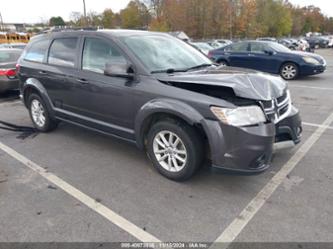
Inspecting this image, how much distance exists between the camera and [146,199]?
3049 millimetres

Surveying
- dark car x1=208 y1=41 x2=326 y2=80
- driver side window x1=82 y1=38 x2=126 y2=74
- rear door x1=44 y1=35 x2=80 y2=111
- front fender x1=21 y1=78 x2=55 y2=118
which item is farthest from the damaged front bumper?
dark car x1=208 y1=41 x2=326 y2=80

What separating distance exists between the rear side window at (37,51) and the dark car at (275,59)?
332 inches

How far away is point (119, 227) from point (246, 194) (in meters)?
1.41

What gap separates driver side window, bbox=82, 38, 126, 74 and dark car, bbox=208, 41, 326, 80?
8.42m

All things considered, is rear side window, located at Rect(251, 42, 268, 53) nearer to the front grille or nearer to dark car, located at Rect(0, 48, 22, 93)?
the front grille

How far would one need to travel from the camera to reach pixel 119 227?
2.61 meters

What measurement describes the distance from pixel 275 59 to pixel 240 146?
29.0 feet

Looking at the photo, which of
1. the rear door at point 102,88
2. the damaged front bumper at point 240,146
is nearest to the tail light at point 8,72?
the rear door at point 102,88

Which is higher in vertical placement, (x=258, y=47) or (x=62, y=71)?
(x=258, y=47)

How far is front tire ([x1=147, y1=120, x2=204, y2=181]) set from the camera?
10.2 ft

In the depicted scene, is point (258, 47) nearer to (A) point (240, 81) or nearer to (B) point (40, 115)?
(B) point (40, 115)

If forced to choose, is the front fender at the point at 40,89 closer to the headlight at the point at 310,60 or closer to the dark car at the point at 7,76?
the dark car at the point at 7,76

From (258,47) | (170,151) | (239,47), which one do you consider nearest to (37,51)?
(170,151)

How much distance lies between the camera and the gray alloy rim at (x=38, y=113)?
202 inches
